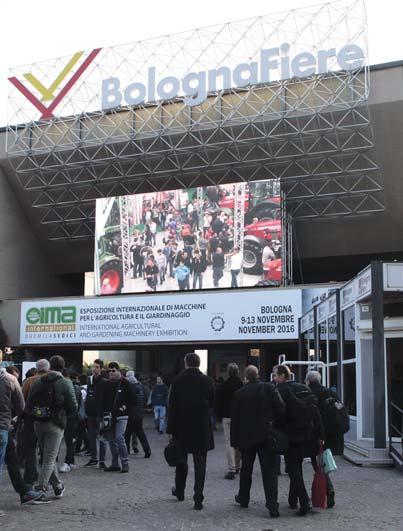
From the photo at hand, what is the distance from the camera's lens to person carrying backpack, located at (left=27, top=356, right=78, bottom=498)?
738cm

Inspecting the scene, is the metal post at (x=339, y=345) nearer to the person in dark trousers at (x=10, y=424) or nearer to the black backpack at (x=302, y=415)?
the black backpack at (x=302, y=415)

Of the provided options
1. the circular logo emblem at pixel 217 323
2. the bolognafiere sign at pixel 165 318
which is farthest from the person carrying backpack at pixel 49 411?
the circular logo emblem at pixel 217 323

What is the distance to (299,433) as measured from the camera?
22.7 ft

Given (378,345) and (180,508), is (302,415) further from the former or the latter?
(378,345)

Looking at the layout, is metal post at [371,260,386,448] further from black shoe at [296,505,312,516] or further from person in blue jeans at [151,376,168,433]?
person in blue jeans at [151,376,168,433]

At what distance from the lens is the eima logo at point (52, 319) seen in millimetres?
29594

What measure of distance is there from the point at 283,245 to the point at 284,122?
503 cm

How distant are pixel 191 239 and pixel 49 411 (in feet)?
72.1

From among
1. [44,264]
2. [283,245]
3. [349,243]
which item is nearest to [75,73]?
[44,264]

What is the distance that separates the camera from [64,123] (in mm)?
31922

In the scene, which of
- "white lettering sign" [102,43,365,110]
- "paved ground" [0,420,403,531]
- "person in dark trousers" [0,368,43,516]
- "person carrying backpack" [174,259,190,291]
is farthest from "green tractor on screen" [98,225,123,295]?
"person in dark trousers" [0,368,43,516]

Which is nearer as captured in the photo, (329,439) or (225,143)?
(329,439)

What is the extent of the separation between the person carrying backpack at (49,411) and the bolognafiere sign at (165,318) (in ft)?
61.0

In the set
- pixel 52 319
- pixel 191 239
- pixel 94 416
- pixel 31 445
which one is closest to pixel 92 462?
pixel 94 416
